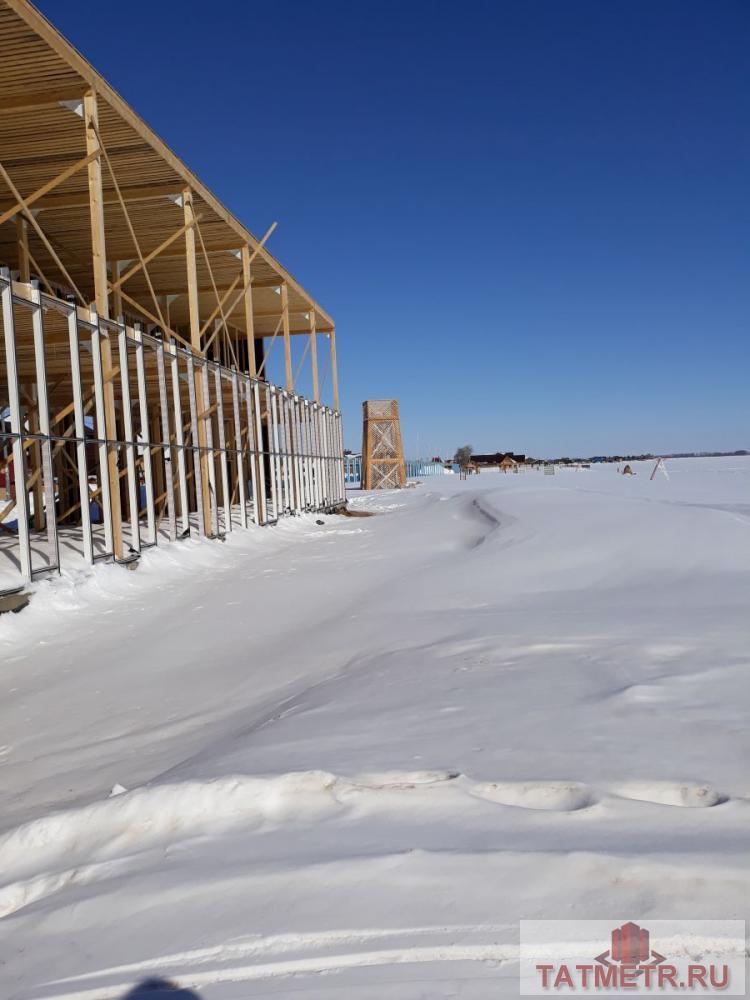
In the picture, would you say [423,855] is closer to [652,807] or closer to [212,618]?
[652,807]

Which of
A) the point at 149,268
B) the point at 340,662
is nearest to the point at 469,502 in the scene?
the point at 149,268

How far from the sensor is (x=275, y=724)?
12.8 ft

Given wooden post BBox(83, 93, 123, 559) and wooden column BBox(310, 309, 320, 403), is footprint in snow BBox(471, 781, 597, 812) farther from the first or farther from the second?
wooden column BBox(310, 309, 320, 403)

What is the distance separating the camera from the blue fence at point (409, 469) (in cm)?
5491

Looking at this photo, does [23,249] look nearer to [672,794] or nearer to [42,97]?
[42,97]

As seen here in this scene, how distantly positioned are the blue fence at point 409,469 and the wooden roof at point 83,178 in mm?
31693

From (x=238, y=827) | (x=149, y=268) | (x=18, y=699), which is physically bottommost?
(x=18, y=699)

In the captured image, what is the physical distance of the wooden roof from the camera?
9523mm

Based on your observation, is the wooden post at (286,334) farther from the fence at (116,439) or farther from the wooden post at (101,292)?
the wooden post at (101,292)

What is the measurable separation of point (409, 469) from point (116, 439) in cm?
4929

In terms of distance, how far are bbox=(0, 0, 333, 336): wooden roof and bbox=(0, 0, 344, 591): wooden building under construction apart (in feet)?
0.11

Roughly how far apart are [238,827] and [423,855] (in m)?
0.79

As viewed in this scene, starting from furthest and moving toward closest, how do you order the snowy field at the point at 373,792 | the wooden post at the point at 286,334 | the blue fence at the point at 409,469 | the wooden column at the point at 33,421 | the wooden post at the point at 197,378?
the blue fence at the point at 409,469 < the wooden post at the point at 286,334 < the wooden post at the point at 197,378 < the wooden column at the point at 33,421 < the snowy field at the point at 373,792

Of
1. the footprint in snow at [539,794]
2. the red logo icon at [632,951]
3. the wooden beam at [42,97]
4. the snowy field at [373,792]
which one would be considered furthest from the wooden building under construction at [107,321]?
the red logo icon at [632,951]
